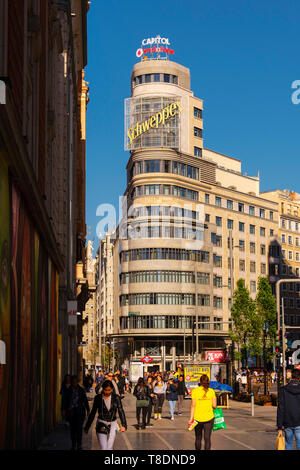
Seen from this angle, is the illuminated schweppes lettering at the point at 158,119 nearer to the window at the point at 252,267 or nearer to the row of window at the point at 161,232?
the row of window at the point at 161,232

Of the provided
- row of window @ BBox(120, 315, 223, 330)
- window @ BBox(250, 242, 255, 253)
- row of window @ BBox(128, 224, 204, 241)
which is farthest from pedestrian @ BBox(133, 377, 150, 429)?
window @ BBox(250, 242, 255, 253)

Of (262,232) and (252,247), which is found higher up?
(262,232)

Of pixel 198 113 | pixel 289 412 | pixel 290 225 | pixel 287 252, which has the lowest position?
pixel 289 412

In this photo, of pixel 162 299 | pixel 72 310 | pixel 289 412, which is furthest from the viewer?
pixel 162 299

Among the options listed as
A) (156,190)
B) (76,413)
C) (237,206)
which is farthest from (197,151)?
(76,413)

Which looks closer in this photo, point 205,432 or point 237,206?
point 205,432

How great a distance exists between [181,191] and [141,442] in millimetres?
86564

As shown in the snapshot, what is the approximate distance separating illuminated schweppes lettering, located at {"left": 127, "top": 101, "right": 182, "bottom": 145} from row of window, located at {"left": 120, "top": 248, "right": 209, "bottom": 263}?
16.8 metres

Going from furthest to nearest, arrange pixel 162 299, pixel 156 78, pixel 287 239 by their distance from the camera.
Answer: pixel 287 239, pixel 156 78, pixel 162 299

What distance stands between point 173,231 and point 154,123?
647 inches

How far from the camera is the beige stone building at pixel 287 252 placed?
124688 mm

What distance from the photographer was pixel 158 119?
108625mm

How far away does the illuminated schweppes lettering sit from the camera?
10838 centimetres

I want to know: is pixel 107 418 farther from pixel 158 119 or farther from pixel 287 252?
pixel 287 252
